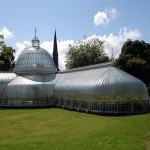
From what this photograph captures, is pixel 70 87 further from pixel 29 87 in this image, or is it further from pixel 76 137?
pixel 76 137

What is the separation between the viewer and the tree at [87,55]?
7294cm

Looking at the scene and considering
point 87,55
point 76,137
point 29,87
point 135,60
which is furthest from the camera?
point 87,55

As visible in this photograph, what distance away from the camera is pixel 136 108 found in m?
25.9

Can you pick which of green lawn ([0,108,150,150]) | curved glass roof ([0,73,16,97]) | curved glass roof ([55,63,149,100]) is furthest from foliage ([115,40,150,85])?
green lawn ([0,108,150,150])

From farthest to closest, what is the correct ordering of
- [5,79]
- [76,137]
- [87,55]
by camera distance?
[87,55] < [5,79] < [76,137]

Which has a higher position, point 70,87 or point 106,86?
point 70,87

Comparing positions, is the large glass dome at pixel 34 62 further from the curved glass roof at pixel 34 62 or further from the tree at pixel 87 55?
the tree at pixel 87 55

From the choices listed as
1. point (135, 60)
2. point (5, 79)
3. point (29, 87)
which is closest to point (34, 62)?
point (5, 79)

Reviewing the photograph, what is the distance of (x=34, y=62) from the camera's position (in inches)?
1655

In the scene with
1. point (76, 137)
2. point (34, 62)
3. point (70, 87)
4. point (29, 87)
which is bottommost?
point (76, 137)

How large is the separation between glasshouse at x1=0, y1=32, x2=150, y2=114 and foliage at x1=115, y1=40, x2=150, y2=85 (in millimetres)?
9212

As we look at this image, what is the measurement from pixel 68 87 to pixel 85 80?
3.48m

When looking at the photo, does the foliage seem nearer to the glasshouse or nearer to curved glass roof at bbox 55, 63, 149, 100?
the glasshouse

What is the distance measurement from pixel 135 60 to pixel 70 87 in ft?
46.1
